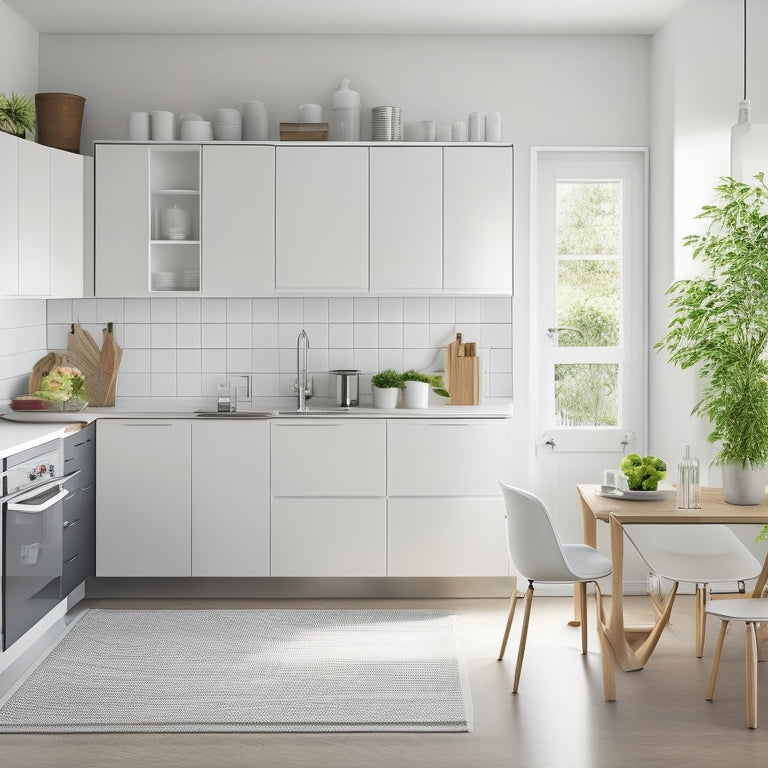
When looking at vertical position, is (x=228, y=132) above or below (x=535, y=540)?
above

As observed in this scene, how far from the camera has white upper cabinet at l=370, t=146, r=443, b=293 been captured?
510 cm

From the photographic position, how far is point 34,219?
4.63 m

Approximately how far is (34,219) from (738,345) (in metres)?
3.26

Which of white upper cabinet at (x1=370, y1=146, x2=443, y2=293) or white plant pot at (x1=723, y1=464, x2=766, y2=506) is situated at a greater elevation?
white upper cabinet at (x1=370, y1=146, x2=443, y2=293)

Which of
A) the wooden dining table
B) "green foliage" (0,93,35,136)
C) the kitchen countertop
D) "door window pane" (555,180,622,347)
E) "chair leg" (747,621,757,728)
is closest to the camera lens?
"chair leg" (747,621,757,728)

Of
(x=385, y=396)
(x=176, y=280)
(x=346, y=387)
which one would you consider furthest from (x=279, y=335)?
(x=385, y=396)

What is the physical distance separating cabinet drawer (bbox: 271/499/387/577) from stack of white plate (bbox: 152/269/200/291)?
4.05 feet

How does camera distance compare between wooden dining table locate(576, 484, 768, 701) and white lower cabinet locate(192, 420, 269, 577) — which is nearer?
wooden dining table locate(576, 484, 768, 701)

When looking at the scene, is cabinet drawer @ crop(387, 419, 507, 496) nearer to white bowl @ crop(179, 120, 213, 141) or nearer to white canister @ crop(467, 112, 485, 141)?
white canister @ crop(467, 112, 485, 141)

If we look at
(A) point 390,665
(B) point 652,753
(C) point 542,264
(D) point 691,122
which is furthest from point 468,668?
(D) point 691,122

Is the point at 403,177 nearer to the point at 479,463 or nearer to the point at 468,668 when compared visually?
the point at 479,463

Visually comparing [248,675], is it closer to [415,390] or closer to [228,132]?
[415,390]

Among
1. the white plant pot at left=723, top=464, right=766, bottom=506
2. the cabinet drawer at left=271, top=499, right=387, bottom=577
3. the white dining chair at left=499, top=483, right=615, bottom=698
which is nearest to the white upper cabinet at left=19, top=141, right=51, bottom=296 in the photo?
the cabinet drawer at left=271, top=499, right=387, bottom=577

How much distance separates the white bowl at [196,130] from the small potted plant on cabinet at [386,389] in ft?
5.12
